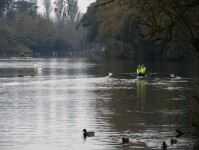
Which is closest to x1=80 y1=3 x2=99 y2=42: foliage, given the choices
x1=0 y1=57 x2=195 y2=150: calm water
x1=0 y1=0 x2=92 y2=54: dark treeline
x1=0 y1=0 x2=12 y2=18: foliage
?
x1=0 y1=0 x2=92 y2=54: dark treeline

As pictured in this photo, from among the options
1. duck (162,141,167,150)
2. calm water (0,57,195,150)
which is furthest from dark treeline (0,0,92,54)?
duck (162,141,167,150)

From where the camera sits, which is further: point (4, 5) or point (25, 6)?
point (25, 6)

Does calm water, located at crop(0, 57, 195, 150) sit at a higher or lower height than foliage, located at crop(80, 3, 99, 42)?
lower

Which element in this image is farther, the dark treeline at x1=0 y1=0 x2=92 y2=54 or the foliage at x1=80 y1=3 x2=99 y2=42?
the dark treeline at x1=0 y1=0 x2=92 y2=54

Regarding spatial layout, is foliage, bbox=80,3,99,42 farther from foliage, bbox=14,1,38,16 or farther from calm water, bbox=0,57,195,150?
calm water, bbox=0,57,195,150

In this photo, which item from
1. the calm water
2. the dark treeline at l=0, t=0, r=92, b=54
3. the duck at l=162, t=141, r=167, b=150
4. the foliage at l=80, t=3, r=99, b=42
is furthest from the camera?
the dark treeline at l=0, t=0, r=92, b=54

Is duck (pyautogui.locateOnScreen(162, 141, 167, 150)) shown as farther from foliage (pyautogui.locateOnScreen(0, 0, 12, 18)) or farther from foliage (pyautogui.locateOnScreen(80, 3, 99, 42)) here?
foliage (pyautogui.locateOnScreen(0, 0, 12, 18))

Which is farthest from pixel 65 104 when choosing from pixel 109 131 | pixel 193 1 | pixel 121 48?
pixel 121 48

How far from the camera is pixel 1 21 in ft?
456

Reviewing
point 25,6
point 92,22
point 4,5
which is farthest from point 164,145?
point 25,6

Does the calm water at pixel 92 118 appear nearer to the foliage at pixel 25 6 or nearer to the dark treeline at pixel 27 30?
the dark treeline at pixel 27 30

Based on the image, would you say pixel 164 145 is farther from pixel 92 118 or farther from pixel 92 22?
pixel 92 22

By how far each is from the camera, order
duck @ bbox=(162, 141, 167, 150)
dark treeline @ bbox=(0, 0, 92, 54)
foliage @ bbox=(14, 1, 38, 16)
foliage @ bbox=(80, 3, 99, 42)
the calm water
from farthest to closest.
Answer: foliage @ bbox=(14, 1, 38, 16) < dark treeline @ bbox=(0, 0, 92, 54) < foliage @ bbox=(80, 3, 99, 42) < the calm water < duck @ bbox=(162, 141, 167, 150)

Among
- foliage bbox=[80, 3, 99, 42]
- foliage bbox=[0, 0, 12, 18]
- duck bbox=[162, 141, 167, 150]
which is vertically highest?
foliage bbox=[0, 0, 12, 18]
